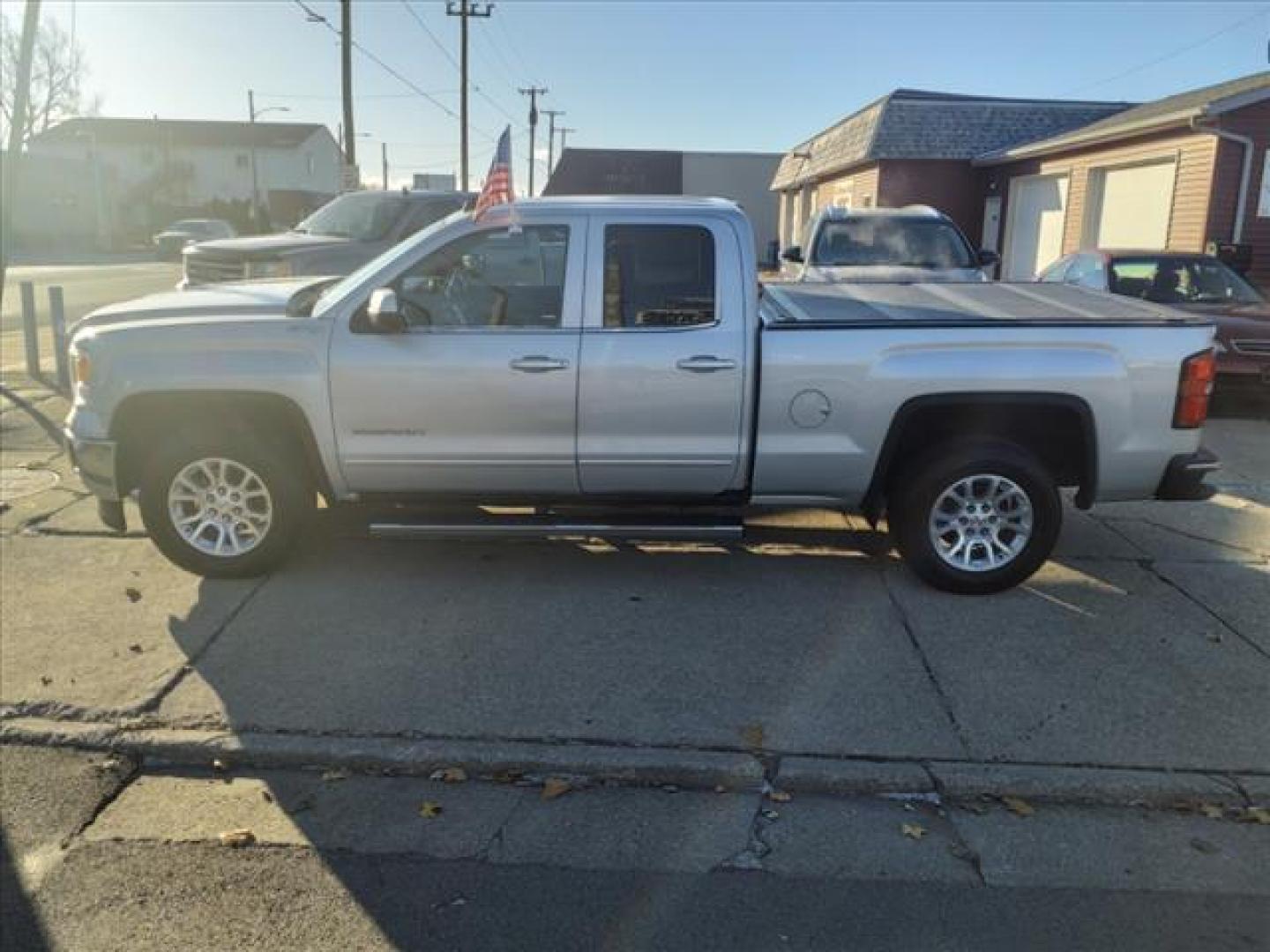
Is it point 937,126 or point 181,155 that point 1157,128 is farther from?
point 181,155

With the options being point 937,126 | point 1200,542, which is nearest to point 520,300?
point 1200,542

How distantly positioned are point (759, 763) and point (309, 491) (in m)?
2.87

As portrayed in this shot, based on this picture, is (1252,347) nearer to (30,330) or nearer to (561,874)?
(561,874)

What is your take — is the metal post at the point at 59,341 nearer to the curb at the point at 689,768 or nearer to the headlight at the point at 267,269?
the headlight at the point at 267,269

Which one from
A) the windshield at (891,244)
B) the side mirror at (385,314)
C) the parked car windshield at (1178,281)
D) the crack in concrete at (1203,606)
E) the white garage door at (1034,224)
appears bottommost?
the crack in concrete at (1203,606)

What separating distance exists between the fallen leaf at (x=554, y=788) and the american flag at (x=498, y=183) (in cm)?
287

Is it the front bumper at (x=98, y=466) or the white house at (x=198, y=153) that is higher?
the white house at (x=198, y=153)

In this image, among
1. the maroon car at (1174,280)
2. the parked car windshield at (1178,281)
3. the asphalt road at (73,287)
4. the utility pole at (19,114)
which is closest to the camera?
the utility pole at (19,114)

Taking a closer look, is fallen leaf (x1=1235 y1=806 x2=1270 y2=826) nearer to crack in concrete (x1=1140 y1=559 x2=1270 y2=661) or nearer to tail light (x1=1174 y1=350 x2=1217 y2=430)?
crack in concrete (x1=1140 y1=559 x2=1270 y2=661)

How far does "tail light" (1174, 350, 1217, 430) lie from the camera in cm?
514

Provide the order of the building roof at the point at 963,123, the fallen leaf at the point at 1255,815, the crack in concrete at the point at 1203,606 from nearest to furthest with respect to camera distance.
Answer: the fallen leaf at the point at 1255,815 < the crack in concrete at the point at 1203,606 < the building roof at the point at 963,123

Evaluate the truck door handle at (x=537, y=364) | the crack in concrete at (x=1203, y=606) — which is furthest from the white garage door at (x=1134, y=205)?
the truck door handle at (x=537, y=364)

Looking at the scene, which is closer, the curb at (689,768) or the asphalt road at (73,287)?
the curb at (689,768)

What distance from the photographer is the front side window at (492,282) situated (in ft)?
17.3
